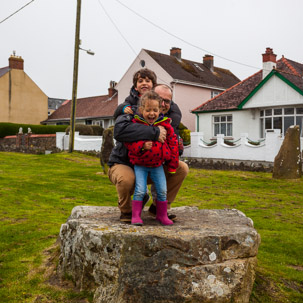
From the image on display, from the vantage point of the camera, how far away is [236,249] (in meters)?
4.29

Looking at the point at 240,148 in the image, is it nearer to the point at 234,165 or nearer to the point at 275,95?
the point at 234,165

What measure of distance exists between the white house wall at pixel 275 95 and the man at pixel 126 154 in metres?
19.8

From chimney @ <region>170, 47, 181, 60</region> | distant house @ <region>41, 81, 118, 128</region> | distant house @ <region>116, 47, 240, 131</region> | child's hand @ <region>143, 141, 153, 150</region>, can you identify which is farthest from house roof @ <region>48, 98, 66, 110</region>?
child's hand @ <region>143, 141, 153, 150</region>

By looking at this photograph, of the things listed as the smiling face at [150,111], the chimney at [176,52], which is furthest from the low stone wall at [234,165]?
the chimney at [176,52]

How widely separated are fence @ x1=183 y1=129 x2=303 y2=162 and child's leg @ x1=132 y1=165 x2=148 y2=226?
53.5 feet

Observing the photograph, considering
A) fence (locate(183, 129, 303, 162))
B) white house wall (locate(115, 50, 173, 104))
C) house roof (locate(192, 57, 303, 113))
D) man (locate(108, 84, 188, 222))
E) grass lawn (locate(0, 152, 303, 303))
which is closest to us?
man (locate(108, 84, 188, 222))

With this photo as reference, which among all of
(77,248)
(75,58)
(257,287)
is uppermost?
(75,58)

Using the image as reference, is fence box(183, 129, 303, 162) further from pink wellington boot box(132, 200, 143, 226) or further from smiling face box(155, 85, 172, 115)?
pink wellington boot box(132, 200, 143, 226)

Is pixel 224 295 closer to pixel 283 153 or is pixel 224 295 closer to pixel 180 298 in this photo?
pixel 180 298

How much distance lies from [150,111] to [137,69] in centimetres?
3223

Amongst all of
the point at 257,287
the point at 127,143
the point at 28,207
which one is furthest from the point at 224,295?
the point at 28,207

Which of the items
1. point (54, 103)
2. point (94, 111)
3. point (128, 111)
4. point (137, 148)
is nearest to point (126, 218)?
point (137, 148)

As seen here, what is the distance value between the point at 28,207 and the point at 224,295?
611cm

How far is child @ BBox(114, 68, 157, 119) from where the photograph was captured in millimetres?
4656
